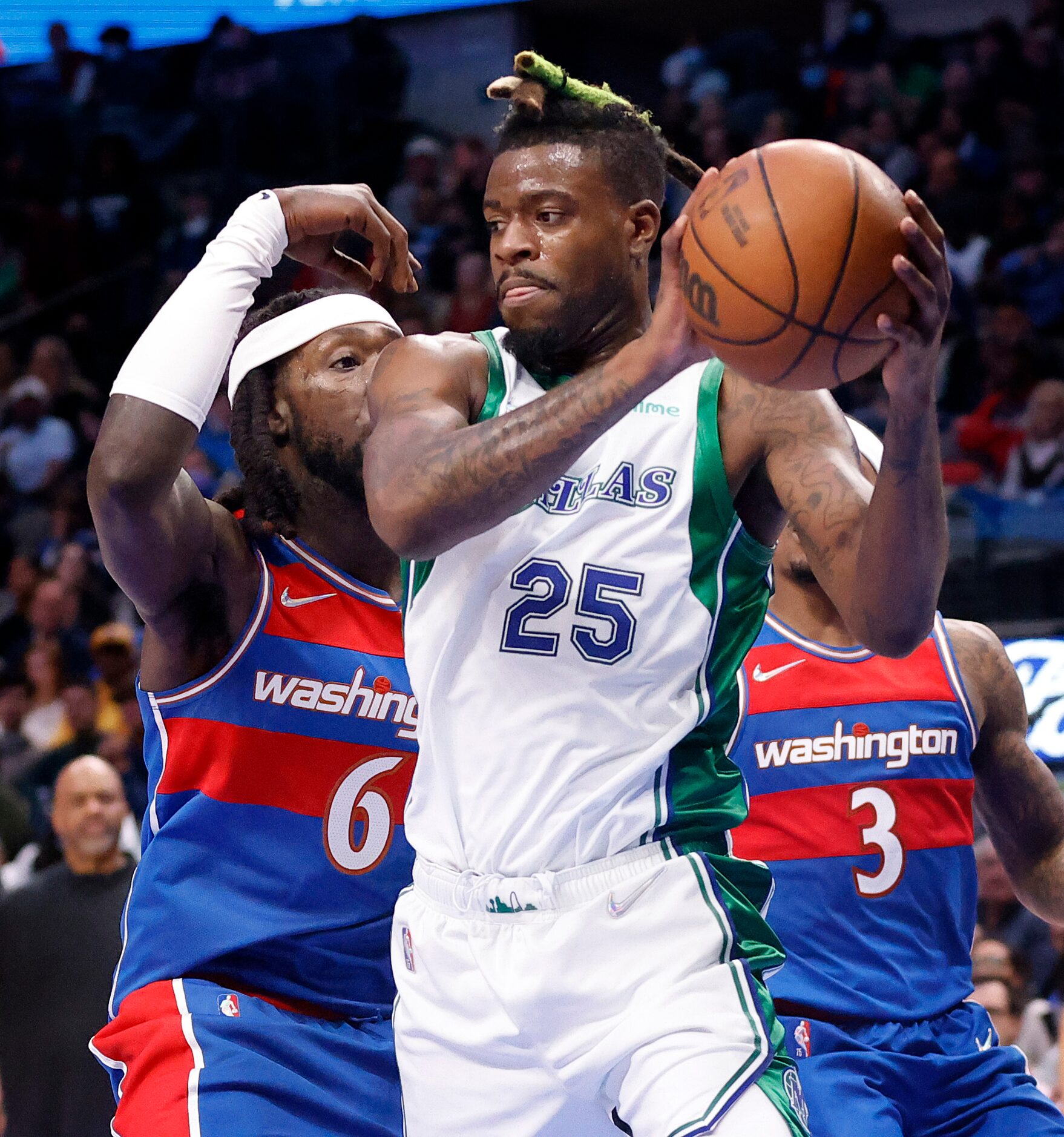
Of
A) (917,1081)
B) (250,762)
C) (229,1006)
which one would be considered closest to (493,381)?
(250,762)

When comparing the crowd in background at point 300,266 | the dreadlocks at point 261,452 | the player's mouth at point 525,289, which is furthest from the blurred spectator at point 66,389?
the player's mouth at point 525,289

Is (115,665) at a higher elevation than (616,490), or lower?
lower

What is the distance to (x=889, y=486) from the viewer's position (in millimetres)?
2248

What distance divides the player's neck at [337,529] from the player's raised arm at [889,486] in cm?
128

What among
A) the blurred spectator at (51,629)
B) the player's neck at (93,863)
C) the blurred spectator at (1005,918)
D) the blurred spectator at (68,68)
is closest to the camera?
the player's neck at (93,863)

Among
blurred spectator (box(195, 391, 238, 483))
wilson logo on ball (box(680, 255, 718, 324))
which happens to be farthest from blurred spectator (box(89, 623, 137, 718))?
wilson logo on ball (box(680, 255, 718, 324))

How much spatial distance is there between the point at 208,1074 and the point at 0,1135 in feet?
11.7

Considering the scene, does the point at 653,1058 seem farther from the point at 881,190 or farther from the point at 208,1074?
the point at 881,190

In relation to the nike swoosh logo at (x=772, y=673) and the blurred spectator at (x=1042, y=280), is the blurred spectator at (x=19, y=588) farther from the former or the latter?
the nike swoosh logo at (x=772, y=673)

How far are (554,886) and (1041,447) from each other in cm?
619

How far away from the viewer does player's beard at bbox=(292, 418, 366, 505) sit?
352 centimetres

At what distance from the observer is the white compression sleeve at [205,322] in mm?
3195

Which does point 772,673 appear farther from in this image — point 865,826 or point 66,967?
point 66,967

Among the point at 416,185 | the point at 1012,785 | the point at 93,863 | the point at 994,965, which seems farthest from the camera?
the point at 416,185
